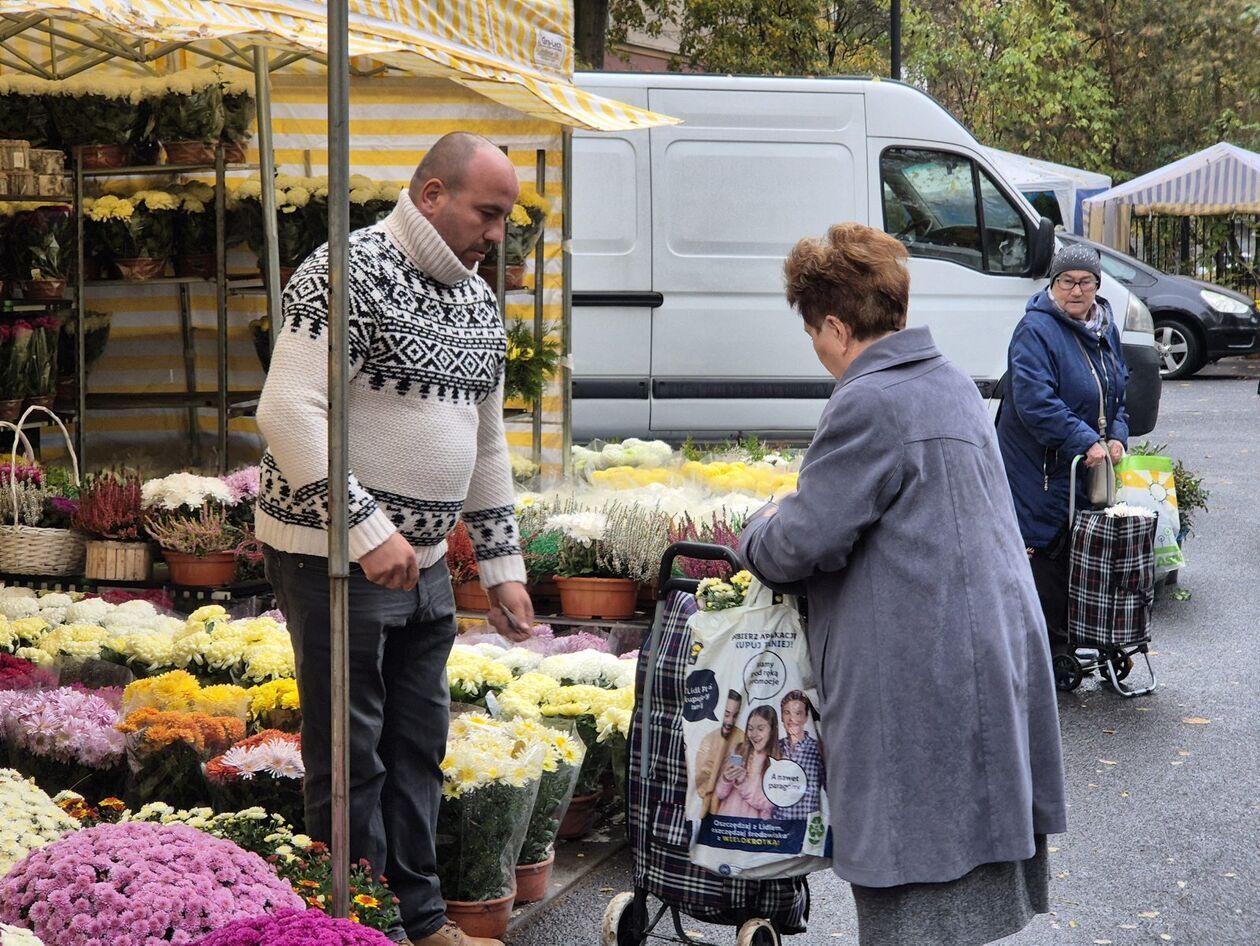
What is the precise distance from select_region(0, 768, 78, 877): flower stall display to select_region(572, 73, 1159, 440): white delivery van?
8.00 meters

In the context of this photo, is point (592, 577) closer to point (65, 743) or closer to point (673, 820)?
point (65, 743)

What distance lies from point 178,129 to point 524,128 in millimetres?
2077

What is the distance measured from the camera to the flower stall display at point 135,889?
8.85 feet

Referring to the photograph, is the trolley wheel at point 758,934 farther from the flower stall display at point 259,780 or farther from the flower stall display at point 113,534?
the flower stall display at point 113,534

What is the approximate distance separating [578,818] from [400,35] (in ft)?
11.3

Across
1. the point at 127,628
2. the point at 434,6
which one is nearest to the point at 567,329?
the point at 434,6

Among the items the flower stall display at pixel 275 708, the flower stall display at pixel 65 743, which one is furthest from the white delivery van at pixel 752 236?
the flower stall display at pixel 65 743

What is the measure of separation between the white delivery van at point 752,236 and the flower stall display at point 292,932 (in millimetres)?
8862

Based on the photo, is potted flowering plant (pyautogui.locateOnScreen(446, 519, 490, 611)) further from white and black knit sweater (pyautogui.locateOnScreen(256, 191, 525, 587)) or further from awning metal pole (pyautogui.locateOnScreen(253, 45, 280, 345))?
white and black knit sweater (pyautogui.locateOnScreen(256, 191, 525, 587))

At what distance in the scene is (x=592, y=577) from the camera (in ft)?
21.2

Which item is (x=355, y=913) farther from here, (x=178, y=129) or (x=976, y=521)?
(x=178, y=129)

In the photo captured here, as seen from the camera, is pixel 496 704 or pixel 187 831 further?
pixel 496 704

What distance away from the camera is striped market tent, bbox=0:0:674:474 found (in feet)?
25.0

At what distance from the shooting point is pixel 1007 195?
38.6ft
